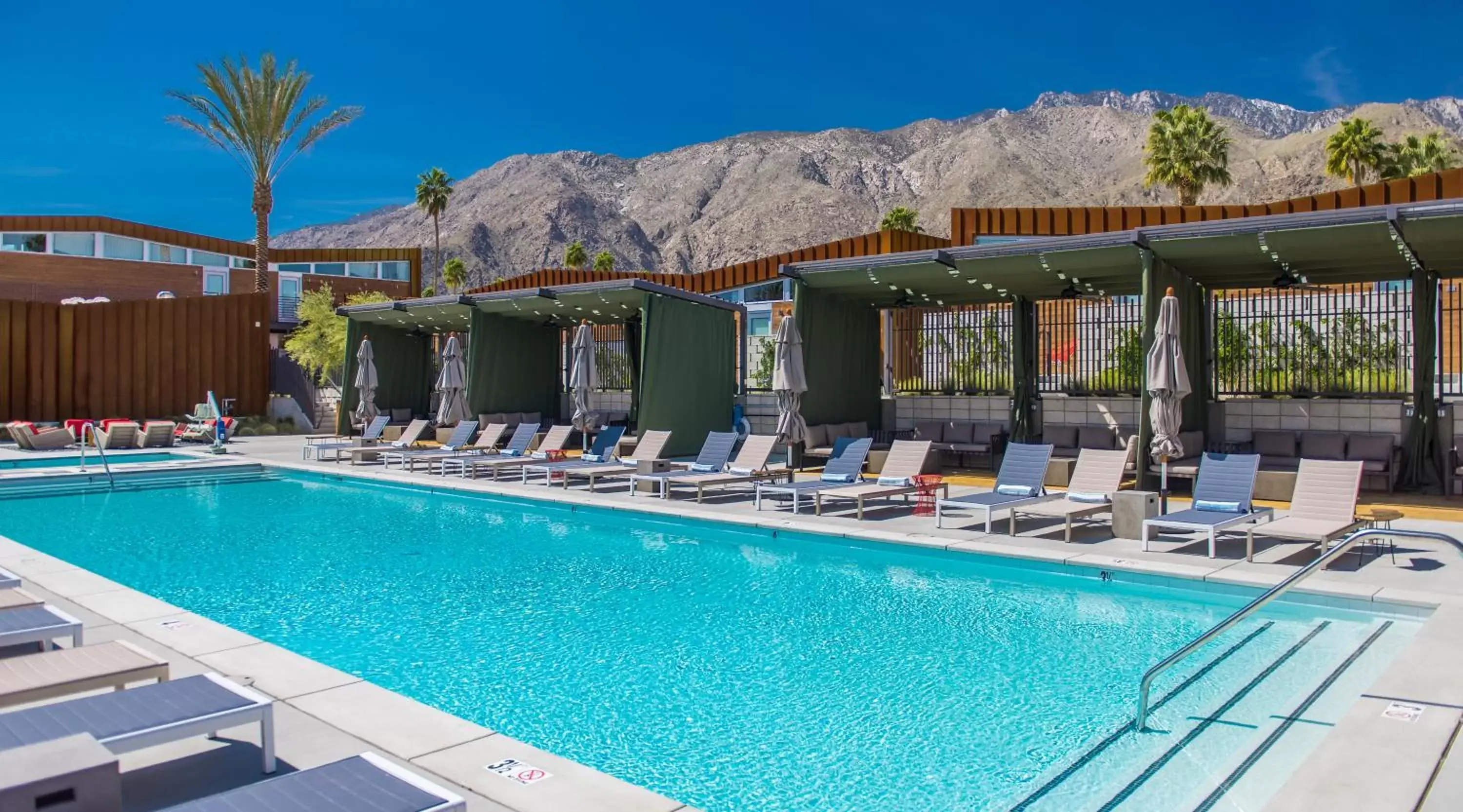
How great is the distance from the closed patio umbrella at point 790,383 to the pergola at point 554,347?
1993 millimetres

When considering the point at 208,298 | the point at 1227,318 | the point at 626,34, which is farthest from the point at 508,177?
the point at 1227,318

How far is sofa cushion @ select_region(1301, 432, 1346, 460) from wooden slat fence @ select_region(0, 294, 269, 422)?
23.6 meters

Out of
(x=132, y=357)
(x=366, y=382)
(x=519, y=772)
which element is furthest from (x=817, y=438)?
(x=132, y=357)

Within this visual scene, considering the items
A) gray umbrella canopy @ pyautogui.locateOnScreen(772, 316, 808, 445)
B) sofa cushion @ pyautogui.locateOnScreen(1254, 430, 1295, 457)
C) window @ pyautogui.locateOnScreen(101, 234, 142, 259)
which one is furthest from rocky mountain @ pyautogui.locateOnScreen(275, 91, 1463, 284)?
sofa cushion @ pyautogui.locateOnScreen(1254, 430, 1295, 457)

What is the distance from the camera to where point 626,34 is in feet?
301

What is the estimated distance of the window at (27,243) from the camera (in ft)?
113

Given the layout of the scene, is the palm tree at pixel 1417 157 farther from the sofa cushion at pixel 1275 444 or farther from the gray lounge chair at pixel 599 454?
the gray lounge chair at pixel 599 454

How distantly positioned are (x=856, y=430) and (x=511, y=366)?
7744mm

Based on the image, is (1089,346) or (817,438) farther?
Answer: (1089,346)

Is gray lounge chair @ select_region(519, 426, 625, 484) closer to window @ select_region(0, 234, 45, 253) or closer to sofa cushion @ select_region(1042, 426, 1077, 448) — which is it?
sofa cushion @ select_region(1042, 426, 1077, 448)

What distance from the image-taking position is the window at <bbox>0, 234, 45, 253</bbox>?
113 feet

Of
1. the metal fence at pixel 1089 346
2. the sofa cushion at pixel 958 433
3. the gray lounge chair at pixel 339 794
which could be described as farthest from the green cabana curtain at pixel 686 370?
the gray lounge chair at pixel 339 794

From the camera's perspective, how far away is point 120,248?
3616cm

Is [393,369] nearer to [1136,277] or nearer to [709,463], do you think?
[709,463]
